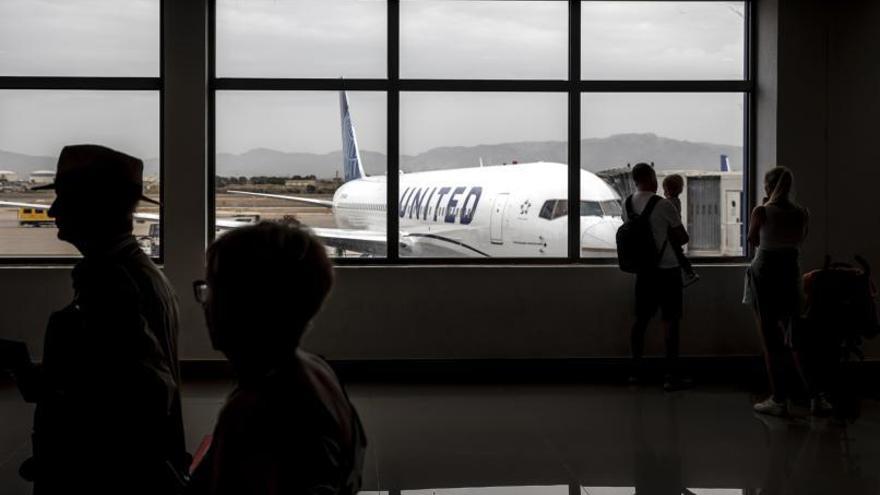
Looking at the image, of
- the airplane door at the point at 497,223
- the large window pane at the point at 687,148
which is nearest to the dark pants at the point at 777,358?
the large window pane at the point at 687,148

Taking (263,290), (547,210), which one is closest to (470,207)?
(547,210)

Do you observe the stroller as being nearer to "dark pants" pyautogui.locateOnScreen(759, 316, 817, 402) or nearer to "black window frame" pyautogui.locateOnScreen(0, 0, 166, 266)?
"dark pants" pyautogui.locateOnScreen(759, 316, 817, 402)

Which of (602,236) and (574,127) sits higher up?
(574,127)

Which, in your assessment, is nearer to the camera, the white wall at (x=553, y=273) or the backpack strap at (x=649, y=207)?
the backpack strap at (x=649, y=207)

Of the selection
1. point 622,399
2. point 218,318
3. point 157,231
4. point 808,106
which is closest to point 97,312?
point 218,318

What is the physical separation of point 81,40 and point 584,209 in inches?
157

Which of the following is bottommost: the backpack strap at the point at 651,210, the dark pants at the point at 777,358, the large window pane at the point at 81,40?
the dark pants at the point at 777,358

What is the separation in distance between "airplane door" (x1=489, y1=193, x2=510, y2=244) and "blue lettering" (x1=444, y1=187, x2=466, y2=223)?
29 centimetres

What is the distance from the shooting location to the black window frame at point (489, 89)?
22.4 feet

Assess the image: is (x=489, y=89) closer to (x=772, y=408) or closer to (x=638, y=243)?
(x=638, y=243)

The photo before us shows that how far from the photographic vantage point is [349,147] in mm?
6961

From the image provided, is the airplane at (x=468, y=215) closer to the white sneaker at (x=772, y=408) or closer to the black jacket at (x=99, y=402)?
the white sneaker at (x=772, y=408)

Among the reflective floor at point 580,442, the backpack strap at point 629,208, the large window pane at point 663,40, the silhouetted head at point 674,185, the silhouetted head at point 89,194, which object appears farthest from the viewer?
the large window pane at point 663,40

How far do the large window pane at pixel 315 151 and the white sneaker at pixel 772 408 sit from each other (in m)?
2.90
